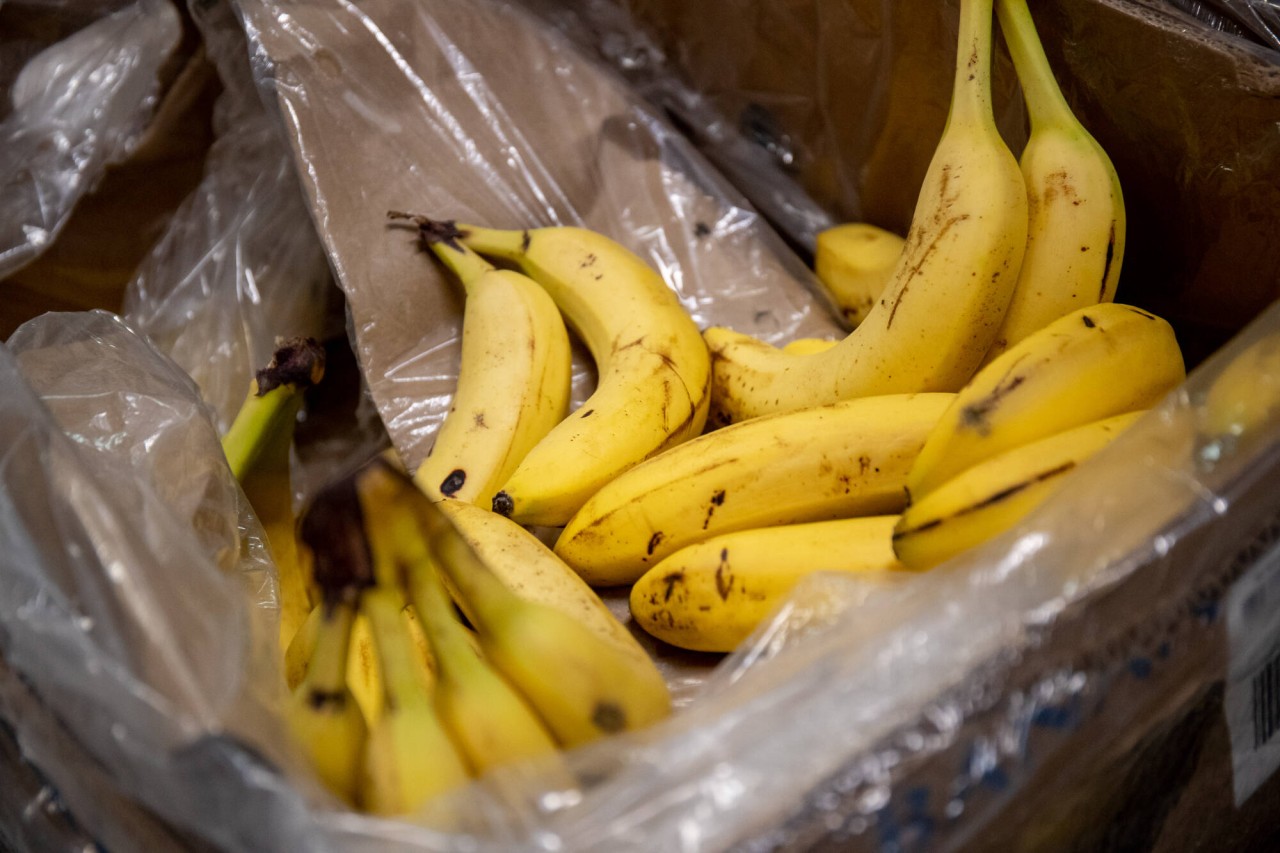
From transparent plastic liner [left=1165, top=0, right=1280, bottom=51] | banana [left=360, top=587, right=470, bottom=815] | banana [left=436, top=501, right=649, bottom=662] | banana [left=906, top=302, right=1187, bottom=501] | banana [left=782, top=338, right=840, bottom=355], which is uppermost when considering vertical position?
transparent plastic liner [left=1165, top=0, right=1280, bottom=51]

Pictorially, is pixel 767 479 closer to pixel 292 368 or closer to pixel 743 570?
pixel 743 570

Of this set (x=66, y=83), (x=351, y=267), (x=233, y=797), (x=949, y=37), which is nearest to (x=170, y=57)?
(x=66, y=83)

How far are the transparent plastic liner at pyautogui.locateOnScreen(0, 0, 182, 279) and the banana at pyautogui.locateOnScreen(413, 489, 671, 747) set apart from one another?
91 centimetres

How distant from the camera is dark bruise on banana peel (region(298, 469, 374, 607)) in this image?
1.49ft

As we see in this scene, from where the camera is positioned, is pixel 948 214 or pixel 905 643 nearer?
pixel 905 643

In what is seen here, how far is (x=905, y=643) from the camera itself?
451 millimetres

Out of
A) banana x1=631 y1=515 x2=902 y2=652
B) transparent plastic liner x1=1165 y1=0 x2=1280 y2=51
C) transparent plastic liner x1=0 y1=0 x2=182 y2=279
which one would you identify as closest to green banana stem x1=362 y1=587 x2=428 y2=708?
banana x1=631 y1=515 x2=902 y2=652

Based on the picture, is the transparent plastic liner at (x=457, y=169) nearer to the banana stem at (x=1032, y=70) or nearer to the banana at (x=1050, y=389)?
the banana stem at (x=1032, y=70)

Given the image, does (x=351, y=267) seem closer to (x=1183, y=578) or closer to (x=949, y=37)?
(x=949, y=37)

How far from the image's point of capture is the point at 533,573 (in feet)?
2.15

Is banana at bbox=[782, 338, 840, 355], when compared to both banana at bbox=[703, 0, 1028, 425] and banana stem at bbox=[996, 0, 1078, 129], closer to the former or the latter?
banana at bbox=[703, 0, 1028, 425]

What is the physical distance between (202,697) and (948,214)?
1.89ft

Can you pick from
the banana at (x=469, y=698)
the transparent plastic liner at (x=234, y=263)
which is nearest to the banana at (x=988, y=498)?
the banana at (x=469, y=698)

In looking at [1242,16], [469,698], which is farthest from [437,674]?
[1242,16]
